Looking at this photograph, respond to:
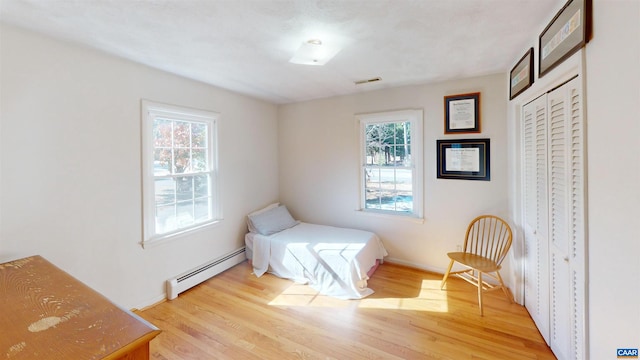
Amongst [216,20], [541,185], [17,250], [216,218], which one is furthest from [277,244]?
[541,185]

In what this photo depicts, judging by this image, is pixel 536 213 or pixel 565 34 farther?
pixel 536 213

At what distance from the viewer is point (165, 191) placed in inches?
110

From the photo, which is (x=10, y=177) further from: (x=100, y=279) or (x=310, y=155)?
(x=310, y=155)

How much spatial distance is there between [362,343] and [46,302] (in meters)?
1.96

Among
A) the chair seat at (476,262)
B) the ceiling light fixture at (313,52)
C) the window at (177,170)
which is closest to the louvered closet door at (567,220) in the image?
the chair seat at (476,262)

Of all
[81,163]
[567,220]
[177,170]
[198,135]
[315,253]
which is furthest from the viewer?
[198,135]

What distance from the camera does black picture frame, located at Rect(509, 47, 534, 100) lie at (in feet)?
6.72

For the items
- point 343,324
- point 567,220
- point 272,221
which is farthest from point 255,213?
point 567,220

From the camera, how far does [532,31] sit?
6.25 feet

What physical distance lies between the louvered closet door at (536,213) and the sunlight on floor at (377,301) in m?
0.72

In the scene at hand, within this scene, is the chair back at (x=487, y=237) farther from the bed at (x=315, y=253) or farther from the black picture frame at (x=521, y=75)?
the black picture frame at (x=521, y=75)

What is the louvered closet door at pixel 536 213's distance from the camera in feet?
6.44

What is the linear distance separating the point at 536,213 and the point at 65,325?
118 inches

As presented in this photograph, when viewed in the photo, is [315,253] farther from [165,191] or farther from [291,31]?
[291,31]
